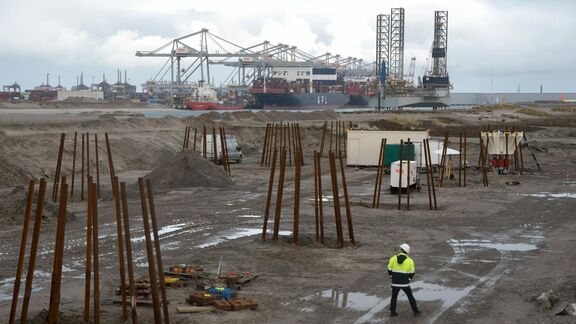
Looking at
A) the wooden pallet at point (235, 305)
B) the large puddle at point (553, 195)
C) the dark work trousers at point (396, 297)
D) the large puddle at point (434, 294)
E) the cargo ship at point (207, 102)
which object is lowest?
the large puddle at point (553, 195)

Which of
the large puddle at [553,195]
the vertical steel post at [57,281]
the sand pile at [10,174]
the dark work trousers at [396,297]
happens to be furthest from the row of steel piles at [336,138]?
the vertical steel post at [57,281]

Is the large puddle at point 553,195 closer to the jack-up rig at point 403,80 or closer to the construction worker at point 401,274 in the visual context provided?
the construction worker at point 401,274

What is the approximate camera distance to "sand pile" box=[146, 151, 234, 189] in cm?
3312

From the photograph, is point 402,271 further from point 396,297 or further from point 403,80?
point 403,80

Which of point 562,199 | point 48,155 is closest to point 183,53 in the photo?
point 48,155

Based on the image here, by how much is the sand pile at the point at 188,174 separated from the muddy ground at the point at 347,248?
7.7 inches

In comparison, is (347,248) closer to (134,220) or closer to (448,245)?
(448,245)

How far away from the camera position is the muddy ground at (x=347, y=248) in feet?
45.3

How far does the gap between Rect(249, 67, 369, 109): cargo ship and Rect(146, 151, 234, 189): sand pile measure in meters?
118

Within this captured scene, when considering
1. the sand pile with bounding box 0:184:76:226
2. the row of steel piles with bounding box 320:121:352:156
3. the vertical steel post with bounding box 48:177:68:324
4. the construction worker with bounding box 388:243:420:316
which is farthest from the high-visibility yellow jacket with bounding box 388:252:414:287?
the row of steel piles with bounding box 320:121:352:156

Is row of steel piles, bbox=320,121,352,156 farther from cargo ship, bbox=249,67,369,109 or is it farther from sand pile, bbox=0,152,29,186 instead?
cargo ship, bbox=249,67,369,109

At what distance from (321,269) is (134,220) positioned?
8026 millimetres

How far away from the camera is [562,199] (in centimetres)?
3005

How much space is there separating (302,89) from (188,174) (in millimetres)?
127058
